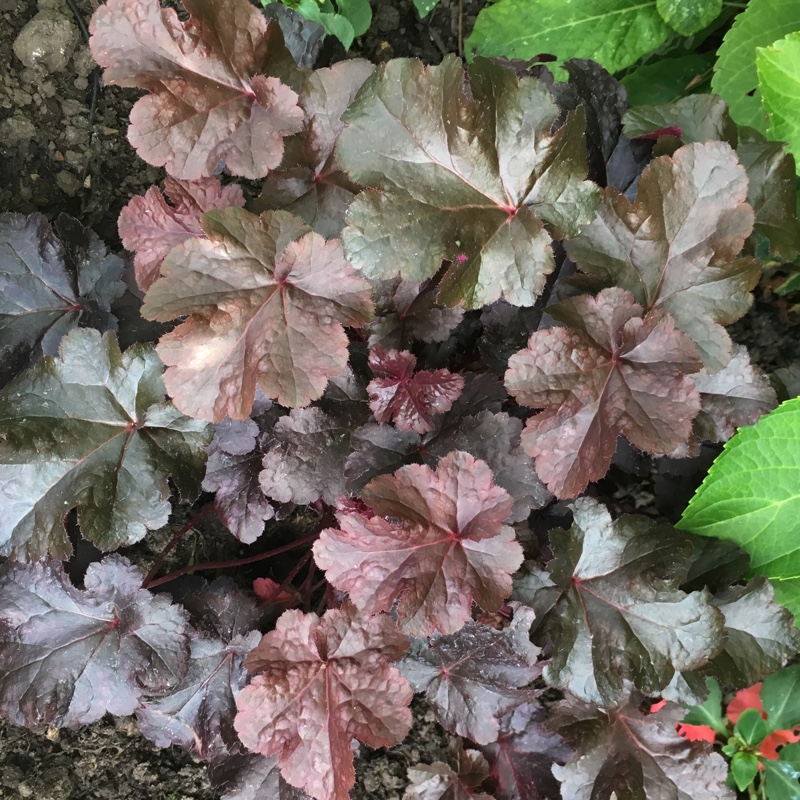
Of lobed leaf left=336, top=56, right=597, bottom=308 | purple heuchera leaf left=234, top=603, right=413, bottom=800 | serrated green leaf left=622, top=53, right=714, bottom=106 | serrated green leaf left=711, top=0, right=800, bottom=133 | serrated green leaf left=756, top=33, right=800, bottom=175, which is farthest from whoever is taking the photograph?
serrated green leaf left=622, top=53, right=714, bottom=106

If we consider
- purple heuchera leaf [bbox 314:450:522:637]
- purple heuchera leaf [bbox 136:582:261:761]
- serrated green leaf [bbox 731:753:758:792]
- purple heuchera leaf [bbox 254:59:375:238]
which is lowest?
serrated green leaf [bbox 731:753:758:792]

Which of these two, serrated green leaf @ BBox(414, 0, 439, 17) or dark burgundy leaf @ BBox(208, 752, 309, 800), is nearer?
dark burgundy leaf @ BBox(208, 752, 309, 800)

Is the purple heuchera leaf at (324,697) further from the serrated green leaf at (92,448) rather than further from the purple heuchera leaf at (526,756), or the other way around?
the purple heuchera leaf at (526,756)

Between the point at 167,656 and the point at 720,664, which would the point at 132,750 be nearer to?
the point at 167,656

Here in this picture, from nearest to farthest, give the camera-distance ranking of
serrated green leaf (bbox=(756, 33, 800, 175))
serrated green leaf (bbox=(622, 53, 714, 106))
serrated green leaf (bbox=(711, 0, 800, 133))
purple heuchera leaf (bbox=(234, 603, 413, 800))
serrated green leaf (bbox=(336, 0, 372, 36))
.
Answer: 1. purple heuchera leaf (bbox=(234, 603, 413, 800))
2. serrated green leaf (bbox=(756, 33, 800, 175))
3. serrated green leaf (bbox=(711, 0, 800, 133))
4. serrated green leaf (bbox=(336, 0, 372, 36))
5. serrated green leaf (bbox=(622, 53, 714, 106))

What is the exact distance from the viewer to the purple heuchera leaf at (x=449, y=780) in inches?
53.6

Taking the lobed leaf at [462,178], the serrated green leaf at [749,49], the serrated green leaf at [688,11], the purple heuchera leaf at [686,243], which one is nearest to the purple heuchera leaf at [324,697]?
the lobed leaf at [462,178]

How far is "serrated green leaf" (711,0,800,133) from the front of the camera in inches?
56.3

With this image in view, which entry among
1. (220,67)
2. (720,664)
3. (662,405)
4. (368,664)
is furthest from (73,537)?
(720,664)

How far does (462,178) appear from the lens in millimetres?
994

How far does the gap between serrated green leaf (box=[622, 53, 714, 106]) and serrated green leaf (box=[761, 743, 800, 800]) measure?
5.25 ft

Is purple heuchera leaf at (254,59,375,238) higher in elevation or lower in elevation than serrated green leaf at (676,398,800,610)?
higher

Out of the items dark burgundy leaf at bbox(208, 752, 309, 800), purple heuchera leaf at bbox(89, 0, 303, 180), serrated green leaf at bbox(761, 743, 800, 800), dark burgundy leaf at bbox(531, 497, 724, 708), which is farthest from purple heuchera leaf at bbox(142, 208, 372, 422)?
serrated green leaf at bbox(761, 743, 800, 800)

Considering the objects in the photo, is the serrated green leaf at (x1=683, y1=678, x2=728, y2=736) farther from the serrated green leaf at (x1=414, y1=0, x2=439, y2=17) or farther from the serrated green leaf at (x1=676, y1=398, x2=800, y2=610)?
the serrated green leaf at (x1=414, y1=0, x2=439, y2=17)
